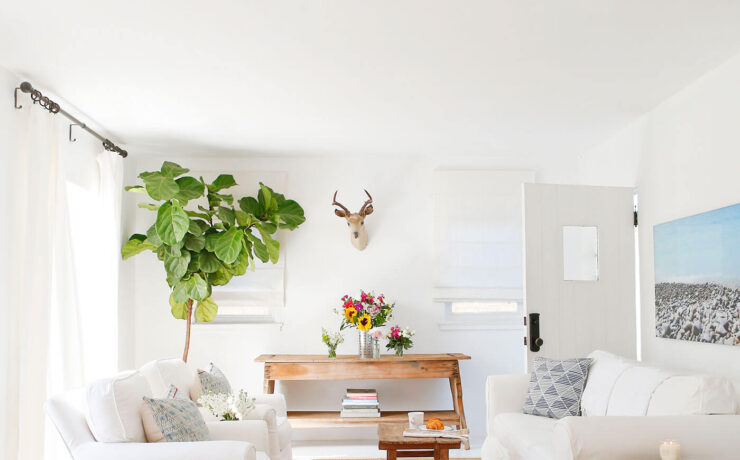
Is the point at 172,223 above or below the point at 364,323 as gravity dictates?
above

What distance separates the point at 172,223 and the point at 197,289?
0.60m

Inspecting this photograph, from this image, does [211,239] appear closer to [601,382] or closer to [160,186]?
[160,186]

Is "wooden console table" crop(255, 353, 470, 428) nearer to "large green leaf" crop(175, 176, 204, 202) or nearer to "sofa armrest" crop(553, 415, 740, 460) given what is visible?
"large green leaf" crop(175, 176, 204, 202)

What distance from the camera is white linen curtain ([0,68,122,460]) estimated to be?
156 inches

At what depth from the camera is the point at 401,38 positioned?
3531mm

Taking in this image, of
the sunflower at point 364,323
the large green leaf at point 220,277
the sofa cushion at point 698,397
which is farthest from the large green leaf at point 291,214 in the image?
the sofa cushion at point 698,397

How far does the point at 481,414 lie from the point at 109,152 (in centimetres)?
392

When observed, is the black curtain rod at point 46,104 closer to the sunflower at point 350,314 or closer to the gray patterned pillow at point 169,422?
the gray patterned pillow at point 169,422

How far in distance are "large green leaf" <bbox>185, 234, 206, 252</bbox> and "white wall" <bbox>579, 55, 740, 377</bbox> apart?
10.9 ft

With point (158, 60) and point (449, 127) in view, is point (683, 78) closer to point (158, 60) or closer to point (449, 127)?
point (449, 127)

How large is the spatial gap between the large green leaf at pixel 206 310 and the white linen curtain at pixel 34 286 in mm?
1219

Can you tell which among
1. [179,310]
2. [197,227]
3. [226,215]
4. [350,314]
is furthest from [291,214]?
[179,310]

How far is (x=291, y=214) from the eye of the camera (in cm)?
605

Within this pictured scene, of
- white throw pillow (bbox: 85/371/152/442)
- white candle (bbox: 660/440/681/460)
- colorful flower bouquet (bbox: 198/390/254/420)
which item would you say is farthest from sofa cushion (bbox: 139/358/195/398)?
white candle (bbox: 660/440/681/460)
